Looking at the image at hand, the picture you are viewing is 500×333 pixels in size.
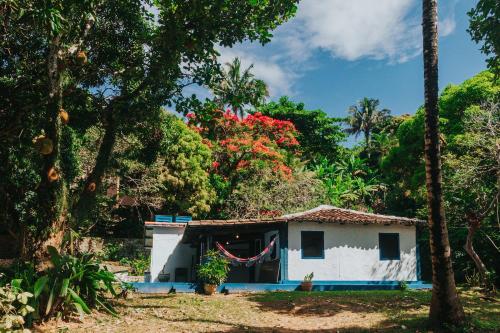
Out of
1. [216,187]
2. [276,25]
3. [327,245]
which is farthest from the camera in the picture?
[216,187]

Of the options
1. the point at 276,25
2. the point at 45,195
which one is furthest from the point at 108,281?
the point at 276,25

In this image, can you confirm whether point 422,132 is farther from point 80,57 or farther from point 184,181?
point 80,57

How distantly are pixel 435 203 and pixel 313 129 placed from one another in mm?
30954

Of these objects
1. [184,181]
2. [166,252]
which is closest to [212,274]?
[166,252]

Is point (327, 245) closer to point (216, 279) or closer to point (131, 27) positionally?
point (216, 279)

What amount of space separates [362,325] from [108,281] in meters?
5.76

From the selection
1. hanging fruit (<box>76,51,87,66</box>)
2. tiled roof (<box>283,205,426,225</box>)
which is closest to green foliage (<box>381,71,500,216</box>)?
tiled roof (<box>283,205,426,225</box>)

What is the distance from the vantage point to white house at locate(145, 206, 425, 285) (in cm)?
1792

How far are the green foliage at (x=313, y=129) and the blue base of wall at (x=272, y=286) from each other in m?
21.1

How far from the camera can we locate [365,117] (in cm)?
5188

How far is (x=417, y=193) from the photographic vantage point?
2228cm

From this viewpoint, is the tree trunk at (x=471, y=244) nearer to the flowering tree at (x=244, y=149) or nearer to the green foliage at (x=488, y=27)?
the green foliage at (x=488, y=27)

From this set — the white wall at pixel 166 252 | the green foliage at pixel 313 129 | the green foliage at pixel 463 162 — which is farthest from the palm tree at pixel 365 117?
the white wall at pixel 166 252

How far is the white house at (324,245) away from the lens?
17922 millimetres
